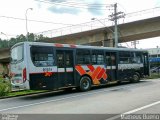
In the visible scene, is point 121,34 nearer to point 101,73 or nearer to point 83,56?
point 101,73

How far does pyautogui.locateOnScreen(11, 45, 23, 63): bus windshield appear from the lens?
48.9ft

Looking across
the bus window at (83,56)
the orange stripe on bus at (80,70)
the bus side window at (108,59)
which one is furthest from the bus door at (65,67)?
the bus side window at (108,59)

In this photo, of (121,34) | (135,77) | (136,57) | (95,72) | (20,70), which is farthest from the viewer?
(121,34)

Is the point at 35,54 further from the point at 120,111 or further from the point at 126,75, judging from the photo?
the point at 126,75

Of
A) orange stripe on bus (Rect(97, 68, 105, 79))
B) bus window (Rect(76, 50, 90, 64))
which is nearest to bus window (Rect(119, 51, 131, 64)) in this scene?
orange stripe on bus (Rect(97, 68, 105, 79))

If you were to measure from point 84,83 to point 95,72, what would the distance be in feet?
4.59

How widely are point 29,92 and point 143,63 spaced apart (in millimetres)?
10360

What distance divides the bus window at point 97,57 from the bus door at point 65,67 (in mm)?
2087

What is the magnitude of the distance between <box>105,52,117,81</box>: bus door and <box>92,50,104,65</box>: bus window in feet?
1.94

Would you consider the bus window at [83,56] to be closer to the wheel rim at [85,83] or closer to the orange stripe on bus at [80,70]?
the orange stripe on bus at [80,70]

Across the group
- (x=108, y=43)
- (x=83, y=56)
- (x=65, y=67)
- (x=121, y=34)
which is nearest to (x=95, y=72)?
(x=83, y=56)

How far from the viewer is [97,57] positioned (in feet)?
61.3

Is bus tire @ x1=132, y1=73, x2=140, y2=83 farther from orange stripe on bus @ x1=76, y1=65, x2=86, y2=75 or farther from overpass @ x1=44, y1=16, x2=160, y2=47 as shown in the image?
overpass @ x1=44, y1=16, x2=160, y2=47

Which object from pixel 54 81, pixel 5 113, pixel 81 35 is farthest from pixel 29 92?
pixel 81 35
